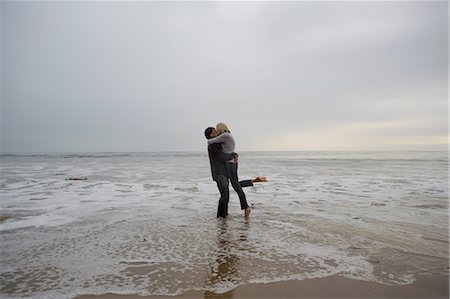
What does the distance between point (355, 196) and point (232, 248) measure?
265 inches

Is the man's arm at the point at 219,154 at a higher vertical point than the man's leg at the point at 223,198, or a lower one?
higher

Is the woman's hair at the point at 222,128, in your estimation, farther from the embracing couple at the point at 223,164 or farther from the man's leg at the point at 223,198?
the man's leg at the point at 223,198

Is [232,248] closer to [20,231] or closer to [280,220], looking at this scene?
[280,220]

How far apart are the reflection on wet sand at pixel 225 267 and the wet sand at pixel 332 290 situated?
3.9 inches

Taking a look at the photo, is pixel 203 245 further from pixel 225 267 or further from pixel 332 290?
pixel 332 290

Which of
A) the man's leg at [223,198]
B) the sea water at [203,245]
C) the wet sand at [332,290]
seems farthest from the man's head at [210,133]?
the wet sand at [332,290]

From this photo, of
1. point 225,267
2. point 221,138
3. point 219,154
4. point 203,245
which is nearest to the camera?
point 225,267

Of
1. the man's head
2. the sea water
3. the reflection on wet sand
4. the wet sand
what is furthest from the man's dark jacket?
the wet sand

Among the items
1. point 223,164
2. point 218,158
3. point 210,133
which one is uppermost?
point 210,133

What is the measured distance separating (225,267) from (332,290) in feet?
4.14

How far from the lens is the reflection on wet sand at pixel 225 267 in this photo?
303 cm

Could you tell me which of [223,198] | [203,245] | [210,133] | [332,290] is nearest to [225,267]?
[203,245]

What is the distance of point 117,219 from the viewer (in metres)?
6.32

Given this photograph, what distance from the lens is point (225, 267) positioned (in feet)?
11.7
